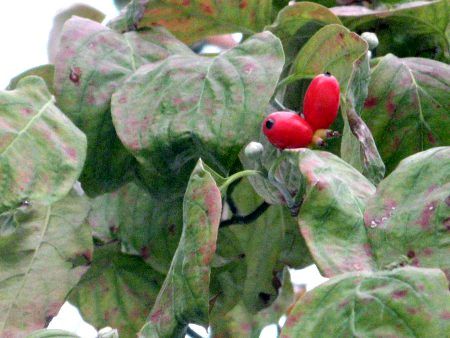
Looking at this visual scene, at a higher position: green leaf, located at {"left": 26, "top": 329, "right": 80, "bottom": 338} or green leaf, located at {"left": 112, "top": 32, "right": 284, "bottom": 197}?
green leaf, located at {"left": 112, "top": 32, "right": 284, "bottom": 197}

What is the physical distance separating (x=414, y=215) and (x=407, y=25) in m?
0.41

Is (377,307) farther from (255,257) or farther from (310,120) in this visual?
(255,257)

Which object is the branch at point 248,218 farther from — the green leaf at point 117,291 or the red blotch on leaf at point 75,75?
the red blotch on leaf at point 75,75

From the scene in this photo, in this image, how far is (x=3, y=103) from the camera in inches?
32.7

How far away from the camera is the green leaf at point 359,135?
74 cm

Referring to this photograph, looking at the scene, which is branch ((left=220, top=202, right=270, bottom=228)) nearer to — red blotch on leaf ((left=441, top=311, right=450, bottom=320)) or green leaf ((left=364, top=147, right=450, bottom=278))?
green leaf ((left=364, top=147, right=450, bottom=278))

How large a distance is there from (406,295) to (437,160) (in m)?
0.14

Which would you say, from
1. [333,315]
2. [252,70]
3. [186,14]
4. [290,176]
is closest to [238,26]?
[186,14]

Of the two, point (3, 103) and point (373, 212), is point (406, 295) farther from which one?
point (3, 103)

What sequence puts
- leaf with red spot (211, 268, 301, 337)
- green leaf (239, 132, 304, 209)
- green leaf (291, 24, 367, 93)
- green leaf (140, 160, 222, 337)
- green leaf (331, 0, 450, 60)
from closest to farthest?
green leaf (140, 160, 222, 337)
green leaf (239, 132, 304, 209)
green leaf (291, 24, 367, 93)
green leaf (331, 0, 450, 60)
leaf with red spot (211, 268, 301, 337)

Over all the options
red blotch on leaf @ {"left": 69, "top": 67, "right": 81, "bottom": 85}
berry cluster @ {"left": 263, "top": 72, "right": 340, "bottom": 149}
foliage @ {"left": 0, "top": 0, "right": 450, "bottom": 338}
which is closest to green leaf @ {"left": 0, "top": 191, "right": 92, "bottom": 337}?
foliage @ {"left": 0, "top": 0, "right": 450, "bottom": 338}

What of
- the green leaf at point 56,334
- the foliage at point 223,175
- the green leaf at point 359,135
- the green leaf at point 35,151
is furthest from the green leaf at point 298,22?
the green leaf at point 56,334

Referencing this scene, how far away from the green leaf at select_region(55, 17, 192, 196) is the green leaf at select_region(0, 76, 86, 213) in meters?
0.03

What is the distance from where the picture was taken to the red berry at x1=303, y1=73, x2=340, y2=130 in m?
0.76
